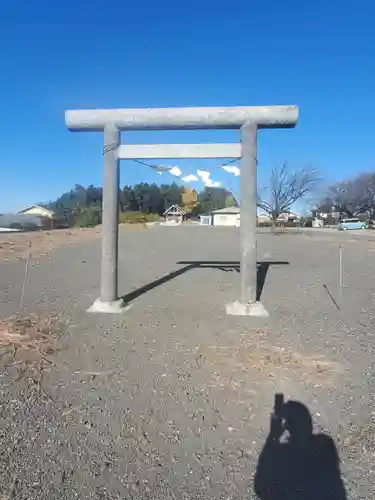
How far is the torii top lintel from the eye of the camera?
21.7 ft

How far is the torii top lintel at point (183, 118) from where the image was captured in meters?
6.62

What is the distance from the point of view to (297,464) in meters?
2.75

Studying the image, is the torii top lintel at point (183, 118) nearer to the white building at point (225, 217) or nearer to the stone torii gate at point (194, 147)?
the stone torii gate at point (194, 147)

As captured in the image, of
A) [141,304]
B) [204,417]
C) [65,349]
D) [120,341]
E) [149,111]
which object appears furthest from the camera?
[141,304]

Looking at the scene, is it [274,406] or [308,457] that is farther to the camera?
[274,406]

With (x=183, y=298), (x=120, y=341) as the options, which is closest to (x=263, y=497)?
(x=120, y=341)

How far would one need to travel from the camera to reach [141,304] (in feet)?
25.5

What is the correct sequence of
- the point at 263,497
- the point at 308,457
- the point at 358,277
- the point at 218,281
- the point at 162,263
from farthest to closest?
the point at 162,263 < the point at 358,277 < the point at 218,281 < the point at 308,457 < the point at 263,497

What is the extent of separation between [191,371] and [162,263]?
34.3 feet

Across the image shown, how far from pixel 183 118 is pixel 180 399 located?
→ 488 centimetres

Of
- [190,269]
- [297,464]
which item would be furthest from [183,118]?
[190,269]

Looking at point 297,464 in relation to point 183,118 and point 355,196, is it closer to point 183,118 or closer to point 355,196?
point 183,118

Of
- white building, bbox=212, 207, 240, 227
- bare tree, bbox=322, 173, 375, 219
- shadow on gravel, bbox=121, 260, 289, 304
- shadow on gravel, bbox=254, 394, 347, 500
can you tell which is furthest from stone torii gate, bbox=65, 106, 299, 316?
bare tree, bbox=322, 173, 375, 219

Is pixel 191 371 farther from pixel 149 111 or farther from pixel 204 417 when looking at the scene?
pixel 149 111
